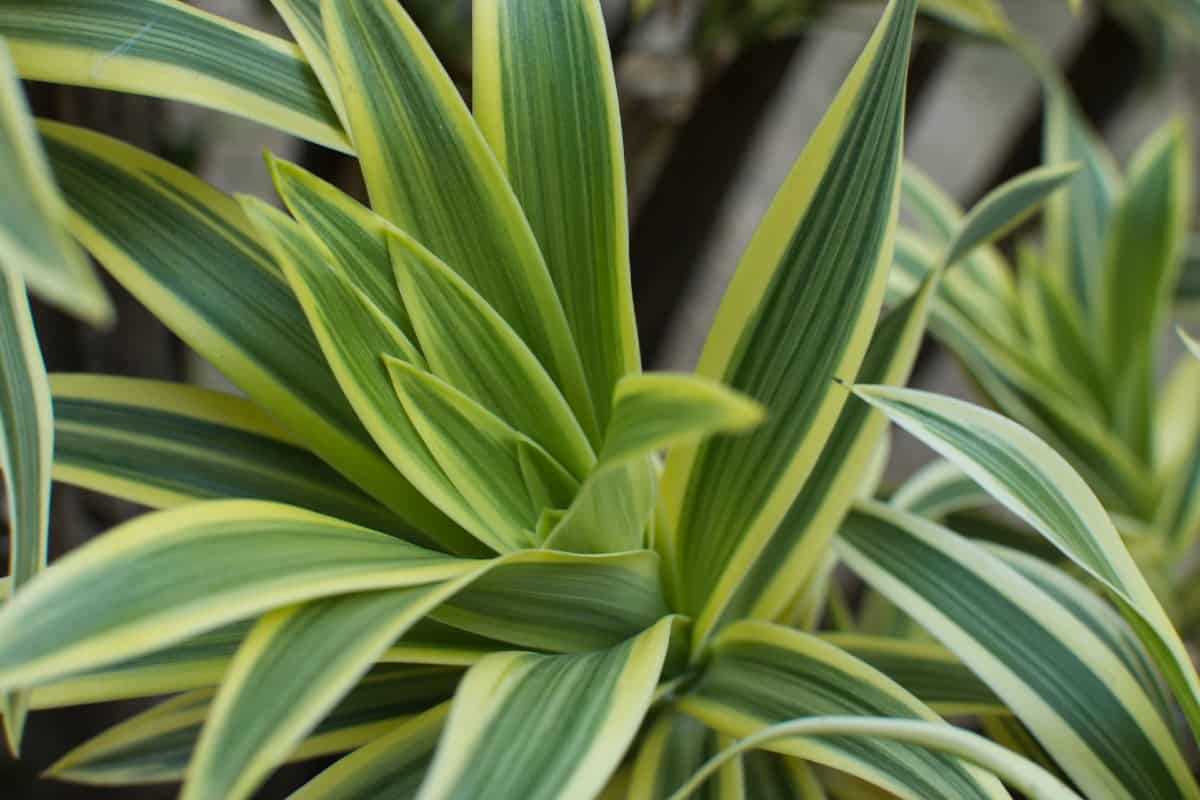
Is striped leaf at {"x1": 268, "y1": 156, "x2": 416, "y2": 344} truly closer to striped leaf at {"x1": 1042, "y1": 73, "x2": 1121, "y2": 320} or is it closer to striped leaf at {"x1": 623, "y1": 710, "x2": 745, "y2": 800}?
striped leaf at {"x1": 623, "y1": 710, "x2": 745, "y2": 800}

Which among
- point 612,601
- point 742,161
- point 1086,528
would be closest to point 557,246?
point 612,601

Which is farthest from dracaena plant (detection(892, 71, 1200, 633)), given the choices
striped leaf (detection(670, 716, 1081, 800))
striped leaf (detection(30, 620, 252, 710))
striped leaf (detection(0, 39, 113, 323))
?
striped leaf (detection(0, 39, 113, 323))

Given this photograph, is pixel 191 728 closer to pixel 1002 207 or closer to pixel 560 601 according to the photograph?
pixel 560 601

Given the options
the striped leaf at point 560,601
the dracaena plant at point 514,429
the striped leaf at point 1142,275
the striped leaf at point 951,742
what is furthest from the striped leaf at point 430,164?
the striped leaf at point 1142,275

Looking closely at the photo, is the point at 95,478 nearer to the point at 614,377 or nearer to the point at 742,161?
the point at 614,377

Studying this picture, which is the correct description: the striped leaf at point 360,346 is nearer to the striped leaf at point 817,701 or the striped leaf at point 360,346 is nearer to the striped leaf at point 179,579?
the striped leaf at point 179,579

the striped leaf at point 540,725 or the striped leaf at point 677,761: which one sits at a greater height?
the striped leaf at point 540,725

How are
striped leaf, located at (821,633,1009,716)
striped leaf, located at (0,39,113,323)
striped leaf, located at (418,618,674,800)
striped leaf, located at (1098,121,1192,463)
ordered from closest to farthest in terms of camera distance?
striped leaf, located at (0,39,113,323), striped leaf, located at (418,618,674,800), striped leaf, located at (821,633,1009,716), striped leaf, located at (1098,121,1192,463)
